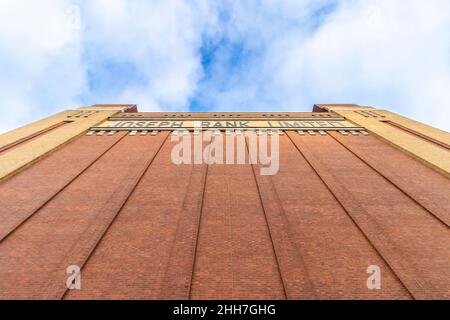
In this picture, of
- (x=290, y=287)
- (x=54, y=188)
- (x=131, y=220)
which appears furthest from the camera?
(x=54, y=188)

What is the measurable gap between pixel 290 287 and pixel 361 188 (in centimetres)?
516

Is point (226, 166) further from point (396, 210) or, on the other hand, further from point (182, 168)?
point (396, 210)

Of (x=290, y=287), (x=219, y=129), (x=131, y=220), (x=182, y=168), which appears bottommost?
(x=290, y=287)

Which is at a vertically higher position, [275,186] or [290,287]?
[275,186]

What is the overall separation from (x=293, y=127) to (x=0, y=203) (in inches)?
504

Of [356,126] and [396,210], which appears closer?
[396,210]

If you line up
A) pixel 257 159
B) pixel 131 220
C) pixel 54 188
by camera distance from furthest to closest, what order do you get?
pixel 257 159 → pixel 54 188 → pixel 131 220

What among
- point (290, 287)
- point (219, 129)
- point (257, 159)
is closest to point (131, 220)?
point (290, 287)

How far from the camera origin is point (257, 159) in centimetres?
1172

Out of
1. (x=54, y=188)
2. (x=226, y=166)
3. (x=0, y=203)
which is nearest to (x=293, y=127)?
(x=226, y=166)

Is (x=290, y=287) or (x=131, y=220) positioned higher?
(x=131, y=220)

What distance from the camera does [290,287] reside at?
19.7 feet
